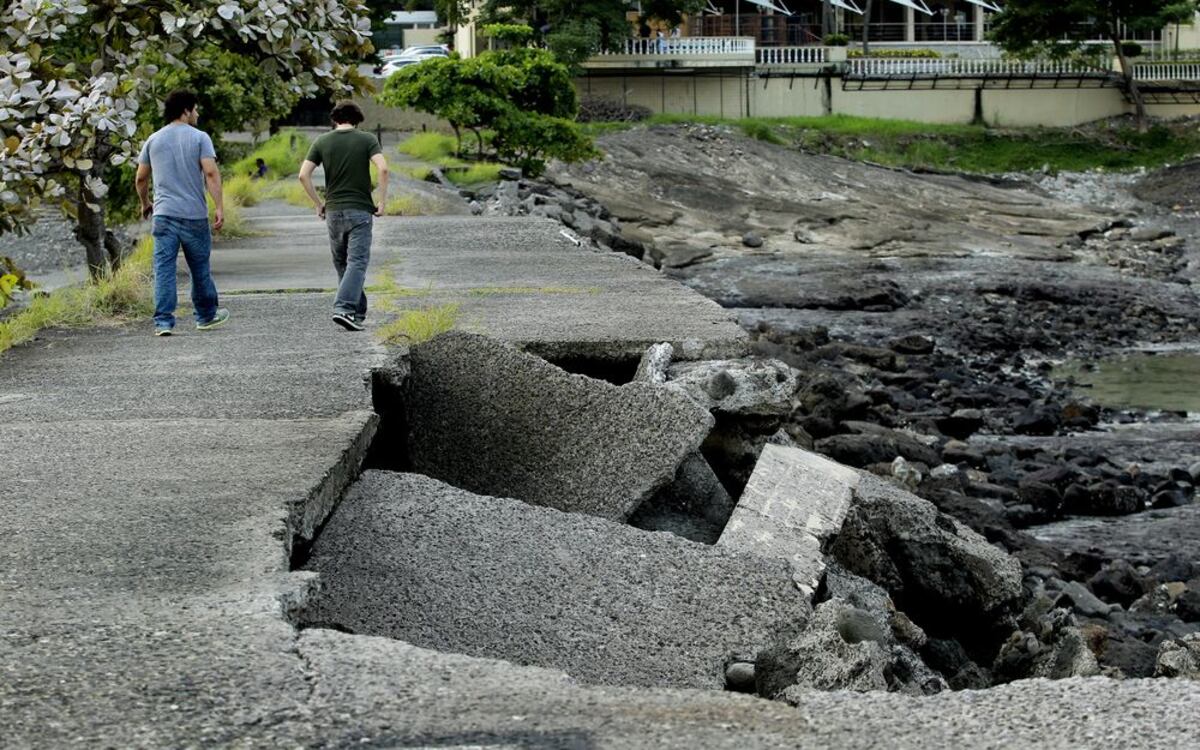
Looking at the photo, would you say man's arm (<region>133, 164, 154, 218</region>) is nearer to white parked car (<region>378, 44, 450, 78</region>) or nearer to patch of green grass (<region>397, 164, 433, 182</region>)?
patch of green grass (<region>397, 164, 433, 182</region>)

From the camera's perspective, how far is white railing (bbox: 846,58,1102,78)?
181 ft

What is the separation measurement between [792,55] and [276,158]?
2753 centimetres

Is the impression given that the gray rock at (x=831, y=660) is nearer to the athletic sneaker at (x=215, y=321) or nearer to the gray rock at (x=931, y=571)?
the gray rock at (x=931, y=571)

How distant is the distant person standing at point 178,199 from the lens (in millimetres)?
10914

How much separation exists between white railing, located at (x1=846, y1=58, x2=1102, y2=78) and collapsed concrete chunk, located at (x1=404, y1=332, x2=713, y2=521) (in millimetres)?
47930

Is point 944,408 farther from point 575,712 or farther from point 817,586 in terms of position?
point 575,712

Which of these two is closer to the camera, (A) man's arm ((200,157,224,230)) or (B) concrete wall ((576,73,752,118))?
(A) man's arm ((200,157,224,230))

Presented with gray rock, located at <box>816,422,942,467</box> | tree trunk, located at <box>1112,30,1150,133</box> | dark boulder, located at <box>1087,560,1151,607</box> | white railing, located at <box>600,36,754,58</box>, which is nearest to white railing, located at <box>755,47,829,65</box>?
white railing, located at <box>600,36,754,58</box>

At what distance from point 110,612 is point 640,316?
6585 millimetres

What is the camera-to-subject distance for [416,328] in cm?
981

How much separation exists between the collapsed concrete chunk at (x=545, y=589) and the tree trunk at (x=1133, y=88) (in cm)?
4934

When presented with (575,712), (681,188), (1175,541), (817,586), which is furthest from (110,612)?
(681,188)

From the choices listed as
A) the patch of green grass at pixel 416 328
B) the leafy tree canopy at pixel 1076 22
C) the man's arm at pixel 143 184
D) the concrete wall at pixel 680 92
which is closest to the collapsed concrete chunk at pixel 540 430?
the patch of green grass at pixel 416 328

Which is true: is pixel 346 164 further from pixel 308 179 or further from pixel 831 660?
pixel 831 660
